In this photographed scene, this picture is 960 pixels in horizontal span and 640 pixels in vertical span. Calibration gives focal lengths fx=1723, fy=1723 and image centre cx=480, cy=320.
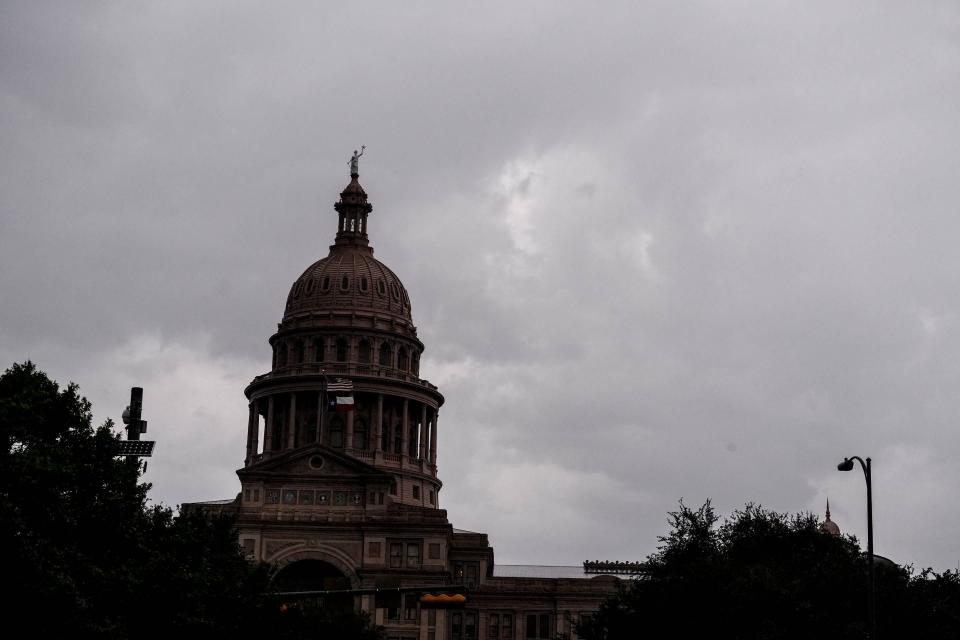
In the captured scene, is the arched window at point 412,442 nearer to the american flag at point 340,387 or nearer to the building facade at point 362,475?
the building facade at point 362,475

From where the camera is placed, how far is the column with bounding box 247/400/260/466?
151 metres

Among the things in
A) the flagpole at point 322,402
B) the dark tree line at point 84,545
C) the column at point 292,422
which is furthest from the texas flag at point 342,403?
the dark tree line at point 84,545

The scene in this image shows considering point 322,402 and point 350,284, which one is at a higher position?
point 350,284

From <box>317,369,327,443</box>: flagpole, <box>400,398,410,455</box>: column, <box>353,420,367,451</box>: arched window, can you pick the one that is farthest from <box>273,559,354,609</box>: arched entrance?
<box>400,398,410,455</box>: column

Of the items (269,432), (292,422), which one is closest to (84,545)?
(292,422)

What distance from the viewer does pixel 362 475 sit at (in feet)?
439

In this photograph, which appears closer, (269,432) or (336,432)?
(336,432)

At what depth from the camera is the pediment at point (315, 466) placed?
437ft

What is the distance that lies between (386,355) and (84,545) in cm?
9142

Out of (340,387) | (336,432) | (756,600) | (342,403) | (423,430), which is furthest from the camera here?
(423,430)

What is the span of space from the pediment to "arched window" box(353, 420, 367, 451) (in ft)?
49.3

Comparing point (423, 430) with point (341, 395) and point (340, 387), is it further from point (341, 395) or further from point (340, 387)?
point (340, 387)

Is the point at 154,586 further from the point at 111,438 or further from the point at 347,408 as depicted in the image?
the point at 347,408

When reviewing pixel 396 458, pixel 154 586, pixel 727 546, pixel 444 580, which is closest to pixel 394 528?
pixel 444 580
